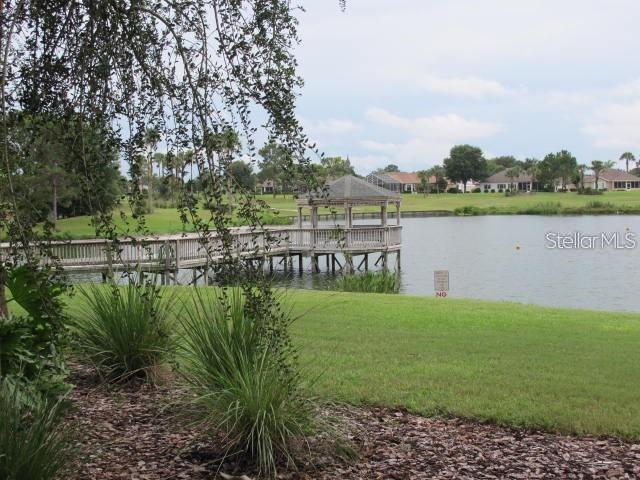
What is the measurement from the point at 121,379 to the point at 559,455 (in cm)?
360

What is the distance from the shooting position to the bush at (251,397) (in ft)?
12.8

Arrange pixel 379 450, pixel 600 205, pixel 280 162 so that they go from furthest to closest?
pixel 600 205, pixel 379 450, pixel 280 162

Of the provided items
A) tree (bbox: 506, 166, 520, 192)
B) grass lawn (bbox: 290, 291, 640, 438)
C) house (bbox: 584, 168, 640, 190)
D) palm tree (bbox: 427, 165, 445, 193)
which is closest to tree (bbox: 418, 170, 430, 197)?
palm tree (bbox: 427, 165, 445, 193)

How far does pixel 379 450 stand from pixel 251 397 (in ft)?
3.22

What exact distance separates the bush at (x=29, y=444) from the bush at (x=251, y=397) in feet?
3.12

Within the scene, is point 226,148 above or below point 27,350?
above

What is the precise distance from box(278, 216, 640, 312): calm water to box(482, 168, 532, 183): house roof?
273ft

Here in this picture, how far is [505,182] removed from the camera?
432ft

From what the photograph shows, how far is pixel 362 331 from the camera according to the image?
8.63 meters

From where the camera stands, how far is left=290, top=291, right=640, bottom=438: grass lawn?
5.34m

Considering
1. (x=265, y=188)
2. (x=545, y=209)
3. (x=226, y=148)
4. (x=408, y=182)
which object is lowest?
(x=545, y=209)

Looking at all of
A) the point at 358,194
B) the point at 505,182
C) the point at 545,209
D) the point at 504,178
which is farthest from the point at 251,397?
the point at 504,178

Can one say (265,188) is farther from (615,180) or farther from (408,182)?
(615,180)

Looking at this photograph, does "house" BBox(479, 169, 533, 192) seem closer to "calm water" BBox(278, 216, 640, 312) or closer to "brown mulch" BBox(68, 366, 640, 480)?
"calm water" BBox(278, 216, 640, 312)
